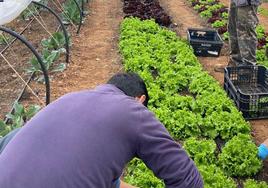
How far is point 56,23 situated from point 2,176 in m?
9.46

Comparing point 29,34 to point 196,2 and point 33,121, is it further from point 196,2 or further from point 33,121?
point 33,121

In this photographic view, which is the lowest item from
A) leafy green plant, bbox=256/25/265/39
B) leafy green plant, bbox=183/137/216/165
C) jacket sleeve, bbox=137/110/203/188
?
leafy green plant, bbox=256/25/265/39

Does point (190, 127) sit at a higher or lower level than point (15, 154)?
lower

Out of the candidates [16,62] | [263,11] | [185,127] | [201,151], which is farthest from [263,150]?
[263,11]

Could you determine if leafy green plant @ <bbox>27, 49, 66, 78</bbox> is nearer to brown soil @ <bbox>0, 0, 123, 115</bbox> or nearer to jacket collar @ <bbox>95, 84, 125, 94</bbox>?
brown soil @ <bbox>0, 0, 123, 115</bbox>

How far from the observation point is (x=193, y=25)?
11.4 metres

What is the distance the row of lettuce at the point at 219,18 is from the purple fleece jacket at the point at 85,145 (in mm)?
5757

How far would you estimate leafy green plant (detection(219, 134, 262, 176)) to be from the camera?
482 centimetres

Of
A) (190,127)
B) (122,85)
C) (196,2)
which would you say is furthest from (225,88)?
(196,2)

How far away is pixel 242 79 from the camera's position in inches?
262

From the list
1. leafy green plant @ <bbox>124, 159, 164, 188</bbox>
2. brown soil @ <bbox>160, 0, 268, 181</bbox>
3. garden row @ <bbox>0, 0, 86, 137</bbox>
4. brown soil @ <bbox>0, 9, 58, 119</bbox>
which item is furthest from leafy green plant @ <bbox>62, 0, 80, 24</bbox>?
leafy green plant @ <bbox>124, 159, 164, 188</bbox>

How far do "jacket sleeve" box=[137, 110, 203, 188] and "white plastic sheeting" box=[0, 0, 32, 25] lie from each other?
Result: 12.9 ft

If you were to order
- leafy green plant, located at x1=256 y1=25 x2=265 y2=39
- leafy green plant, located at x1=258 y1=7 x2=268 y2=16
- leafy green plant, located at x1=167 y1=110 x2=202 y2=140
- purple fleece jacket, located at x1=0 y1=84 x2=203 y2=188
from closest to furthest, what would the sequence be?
purple fleece jacket, located at x1=0 y1=84 x2=203 y2=188
leafy green plant, located at x1=167 y1=110 x2=202 y2=140
leafy green plant, located at x1=256 y1=25 x2=265 y2=39
leafy green plant, located at x1=258 y1=7 x2=268 y2=16

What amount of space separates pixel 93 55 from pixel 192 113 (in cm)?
364
